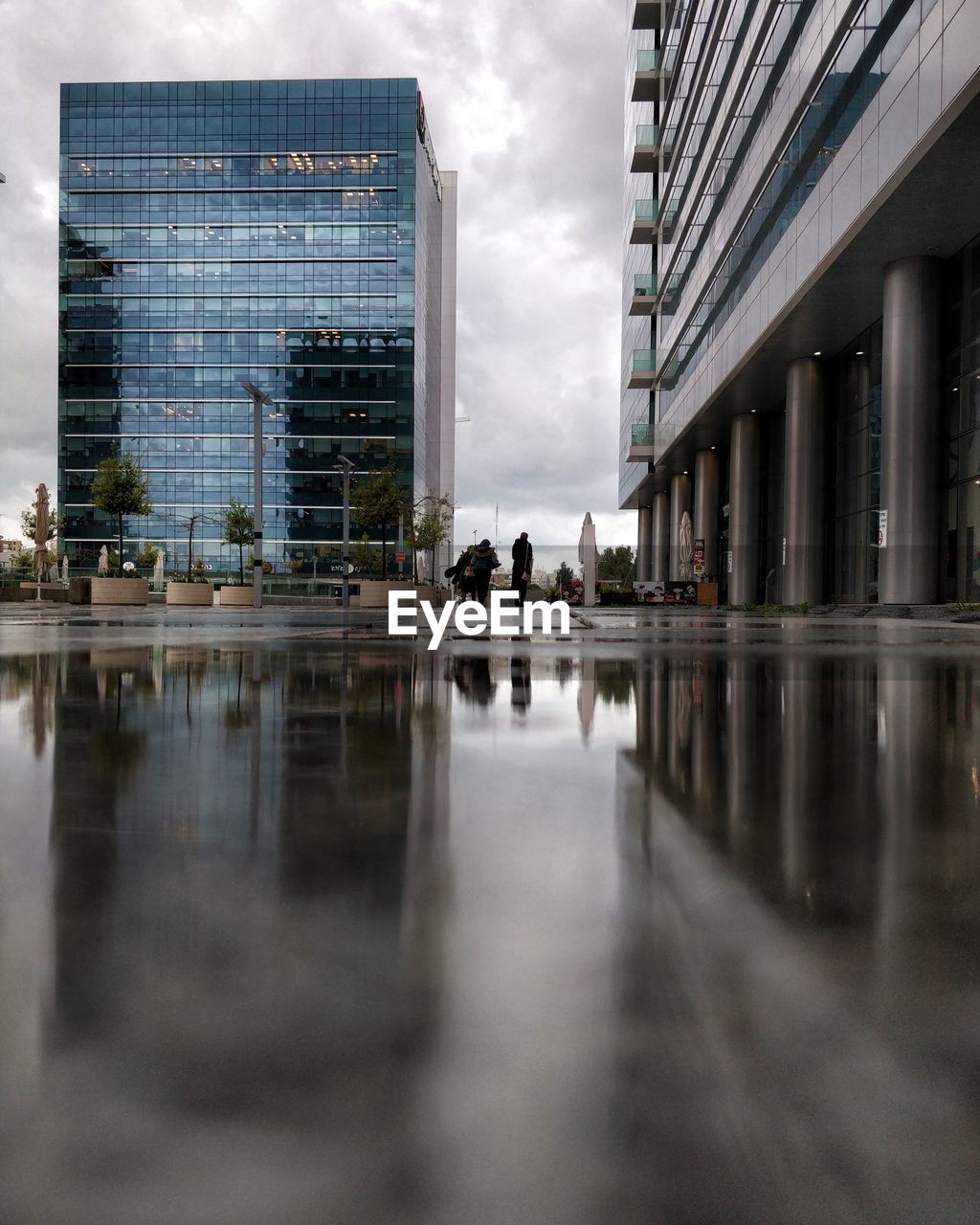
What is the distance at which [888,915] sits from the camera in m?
1.78

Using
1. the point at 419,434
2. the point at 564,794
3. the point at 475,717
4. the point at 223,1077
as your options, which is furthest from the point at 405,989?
the point at 419,434

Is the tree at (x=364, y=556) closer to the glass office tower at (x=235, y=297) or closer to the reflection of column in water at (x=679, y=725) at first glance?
the glass office tower at (x=235, y=297)

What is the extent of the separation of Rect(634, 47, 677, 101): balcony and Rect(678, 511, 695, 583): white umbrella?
2716 centimetres

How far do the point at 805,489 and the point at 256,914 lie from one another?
34123mm

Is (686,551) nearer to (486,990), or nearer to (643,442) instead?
(643,442)

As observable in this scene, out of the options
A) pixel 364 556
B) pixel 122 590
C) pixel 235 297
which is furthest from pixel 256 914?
pixel 235 297

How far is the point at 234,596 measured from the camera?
1897 inches

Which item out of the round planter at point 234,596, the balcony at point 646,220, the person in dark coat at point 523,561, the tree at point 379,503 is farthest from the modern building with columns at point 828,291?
the round planter at point 234,596

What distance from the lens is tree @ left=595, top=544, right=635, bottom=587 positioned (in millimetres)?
60894

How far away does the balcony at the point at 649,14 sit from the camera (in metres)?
55.9

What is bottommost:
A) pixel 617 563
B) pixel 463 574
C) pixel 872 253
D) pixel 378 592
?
pixel 378 592

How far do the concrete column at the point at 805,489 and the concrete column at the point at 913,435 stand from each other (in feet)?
27.5

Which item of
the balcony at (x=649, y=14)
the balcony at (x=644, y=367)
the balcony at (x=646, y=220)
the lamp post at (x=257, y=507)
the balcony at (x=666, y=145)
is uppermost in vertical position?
the balcony at (x=649, y=14)

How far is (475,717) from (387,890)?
9.65 feet
